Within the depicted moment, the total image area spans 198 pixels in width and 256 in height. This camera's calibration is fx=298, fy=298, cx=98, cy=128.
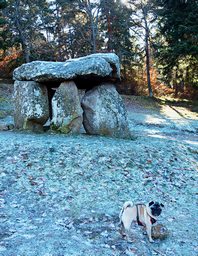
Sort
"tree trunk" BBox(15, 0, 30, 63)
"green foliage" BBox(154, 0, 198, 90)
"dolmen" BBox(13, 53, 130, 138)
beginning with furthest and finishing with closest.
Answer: "tree trunk" BBox(15, 0, 30, 63) < "green foliage" BBox(154, 0, 198, 90) < "dolmen" BBox(13, 53, 130, 138)

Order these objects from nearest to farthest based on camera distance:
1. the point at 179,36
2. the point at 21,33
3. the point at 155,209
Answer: the point at 155,209 < the point at 179,36 < the point at 21,33

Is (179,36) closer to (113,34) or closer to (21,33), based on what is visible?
(113,34)

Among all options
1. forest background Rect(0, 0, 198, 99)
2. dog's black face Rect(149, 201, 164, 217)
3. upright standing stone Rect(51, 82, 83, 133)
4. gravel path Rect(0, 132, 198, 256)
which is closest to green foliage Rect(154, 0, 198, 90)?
forest background Rect(0, 0, 198, 99)

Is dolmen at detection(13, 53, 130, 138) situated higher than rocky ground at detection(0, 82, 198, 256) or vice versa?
dolmen at detection(13, 53, 130, 138)

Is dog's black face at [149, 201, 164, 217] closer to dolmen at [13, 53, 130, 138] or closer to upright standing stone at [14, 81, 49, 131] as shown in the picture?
dolmen at [13, 53, 130, 138]

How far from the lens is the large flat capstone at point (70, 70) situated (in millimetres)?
8867

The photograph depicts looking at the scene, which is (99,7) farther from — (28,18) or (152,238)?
(152,238)

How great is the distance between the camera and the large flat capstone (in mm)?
8867

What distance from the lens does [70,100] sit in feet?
29.6

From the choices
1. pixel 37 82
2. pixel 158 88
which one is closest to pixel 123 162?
pixel 37 82

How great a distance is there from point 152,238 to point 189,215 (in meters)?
1.13

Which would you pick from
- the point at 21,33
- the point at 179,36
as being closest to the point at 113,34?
the point at 179,36

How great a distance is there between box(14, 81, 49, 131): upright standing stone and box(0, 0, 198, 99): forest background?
13197 millimetres

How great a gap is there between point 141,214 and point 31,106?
5.83 metres
